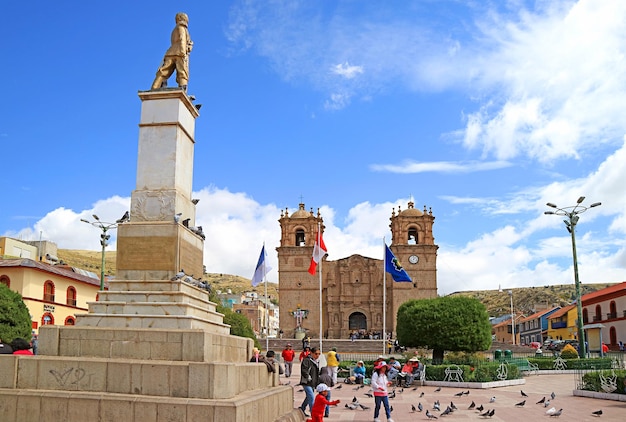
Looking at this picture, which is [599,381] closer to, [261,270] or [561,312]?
[261,270]

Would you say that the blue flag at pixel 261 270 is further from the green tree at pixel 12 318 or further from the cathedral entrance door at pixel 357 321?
the cathedral entrance door at pixel 357 321

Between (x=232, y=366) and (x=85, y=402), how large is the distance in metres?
1.66

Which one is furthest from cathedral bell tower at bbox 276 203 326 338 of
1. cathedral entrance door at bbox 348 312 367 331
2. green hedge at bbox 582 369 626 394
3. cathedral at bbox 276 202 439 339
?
green hedge at bbox 582 369 626 394

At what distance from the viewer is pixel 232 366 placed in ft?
23.2

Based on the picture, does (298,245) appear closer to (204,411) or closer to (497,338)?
(497,338)

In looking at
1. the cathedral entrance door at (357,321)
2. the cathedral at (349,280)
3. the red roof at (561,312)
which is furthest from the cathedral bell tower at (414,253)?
the red roof at (561,312)

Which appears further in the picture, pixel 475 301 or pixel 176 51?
pixel 475 301

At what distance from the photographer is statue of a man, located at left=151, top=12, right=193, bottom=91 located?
9.56m

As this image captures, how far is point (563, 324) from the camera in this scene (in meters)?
53.3

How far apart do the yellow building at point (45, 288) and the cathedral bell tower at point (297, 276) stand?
24294 millimetres

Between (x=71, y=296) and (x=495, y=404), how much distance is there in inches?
977

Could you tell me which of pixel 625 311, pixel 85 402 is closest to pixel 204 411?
pixel 85 402

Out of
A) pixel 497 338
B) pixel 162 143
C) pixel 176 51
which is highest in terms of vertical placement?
pixel 176 51

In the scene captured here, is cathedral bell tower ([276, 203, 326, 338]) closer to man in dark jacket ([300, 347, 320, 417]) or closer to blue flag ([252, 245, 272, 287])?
blue flag ([252, 245, 272, 287])
